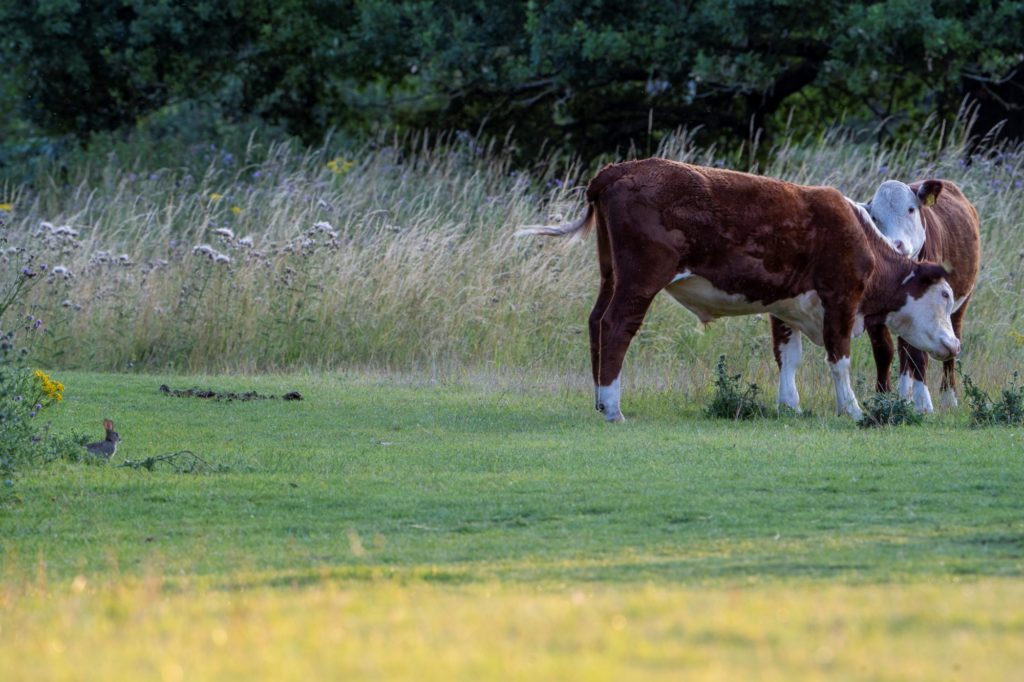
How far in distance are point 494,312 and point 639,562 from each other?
9.07 meters

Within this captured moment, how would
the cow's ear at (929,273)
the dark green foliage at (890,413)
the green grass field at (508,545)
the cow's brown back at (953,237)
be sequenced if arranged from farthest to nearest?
the cow's brown back at (953,237) < the cow's ear at (929,273) < the dark green foliage at (890,413) < the green grass field at (508,545)

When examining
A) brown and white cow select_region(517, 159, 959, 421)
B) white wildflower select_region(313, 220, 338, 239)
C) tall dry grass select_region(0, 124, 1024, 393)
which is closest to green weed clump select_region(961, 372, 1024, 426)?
brown and white cow select_region(517, 159, 959, 421)

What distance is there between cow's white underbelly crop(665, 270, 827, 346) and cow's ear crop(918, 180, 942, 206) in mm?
1330

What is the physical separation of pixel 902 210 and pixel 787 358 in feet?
4.99

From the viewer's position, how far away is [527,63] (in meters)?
21.4

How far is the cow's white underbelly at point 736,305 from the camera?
10602 mm

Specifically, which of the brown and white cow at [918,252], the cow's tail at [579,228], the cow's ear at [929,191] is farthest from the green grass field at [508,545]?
the cow's ear at [929,191]

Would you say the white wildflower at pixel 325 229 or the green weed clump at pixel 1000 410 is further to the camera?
the white wildflower at pixel 325 229

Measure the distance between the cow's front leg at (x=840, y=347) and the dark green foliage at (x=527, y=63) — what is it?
8.60 metres

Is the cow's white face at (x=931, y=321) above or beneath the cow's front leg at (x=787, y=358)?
above

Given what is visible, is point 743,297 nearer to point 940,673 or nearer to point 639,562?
point 639,562

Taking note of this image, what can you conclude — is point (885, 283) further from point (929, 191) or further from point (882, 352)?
point (929, 191)

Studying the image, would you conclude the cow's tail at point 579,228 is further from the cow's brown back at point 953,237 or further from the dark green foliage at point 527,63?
the dark green foliage at point 527,63

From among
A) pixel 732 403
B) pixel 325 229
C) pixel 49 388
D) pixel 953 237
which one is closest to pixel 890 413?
pixel 732 403
